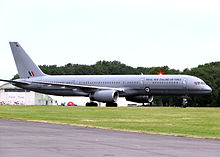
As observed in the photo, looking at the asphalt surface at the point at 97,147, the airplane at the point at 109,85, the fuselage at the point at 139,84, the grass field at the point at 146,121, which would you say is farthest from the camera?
the airplane at the point at 109,85

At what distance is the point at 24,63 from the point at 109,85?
14918 mm

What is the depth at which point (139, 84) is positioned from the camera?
69125mm

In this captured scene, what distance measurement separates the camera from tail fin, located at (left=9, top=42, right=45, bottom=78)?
80750 millimetres

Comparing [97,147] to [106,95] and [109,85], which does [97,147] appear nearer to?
[106,95]

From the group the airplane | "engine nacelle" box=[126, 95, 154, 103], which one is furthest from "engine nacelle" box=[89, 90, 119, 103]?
"engine nacelle" box=[126, 95, 154, 103]

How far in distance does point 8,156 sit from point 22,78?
69.1 m

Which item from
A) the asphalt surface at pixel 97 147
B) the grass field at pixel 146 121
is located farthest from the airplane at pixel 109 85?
the asphalt surface at pixel 97 147

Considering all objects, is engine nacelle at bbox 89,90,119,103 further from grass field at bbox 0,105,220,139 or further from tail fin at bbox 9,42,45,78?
grass field at bbox 0,105,220,139

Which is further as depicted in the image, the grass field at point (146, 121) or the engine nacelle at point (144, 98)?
the engine nacelle at point (144, 98)

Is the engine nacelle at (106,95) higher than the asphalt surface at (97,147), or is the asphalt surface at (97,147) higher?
the engine nacelle at (106,95)

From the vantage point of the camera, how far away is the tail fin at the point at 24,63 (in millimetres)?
80750

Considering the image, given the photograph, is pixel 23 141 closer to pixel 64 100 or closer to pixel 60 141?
pixel 60 141

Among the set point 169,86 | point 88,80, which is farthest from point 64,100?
point 169,86

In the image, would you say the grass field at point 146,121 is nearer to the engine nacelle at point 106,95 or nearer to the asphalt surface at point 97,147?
the asphalt surface at point 97,147
